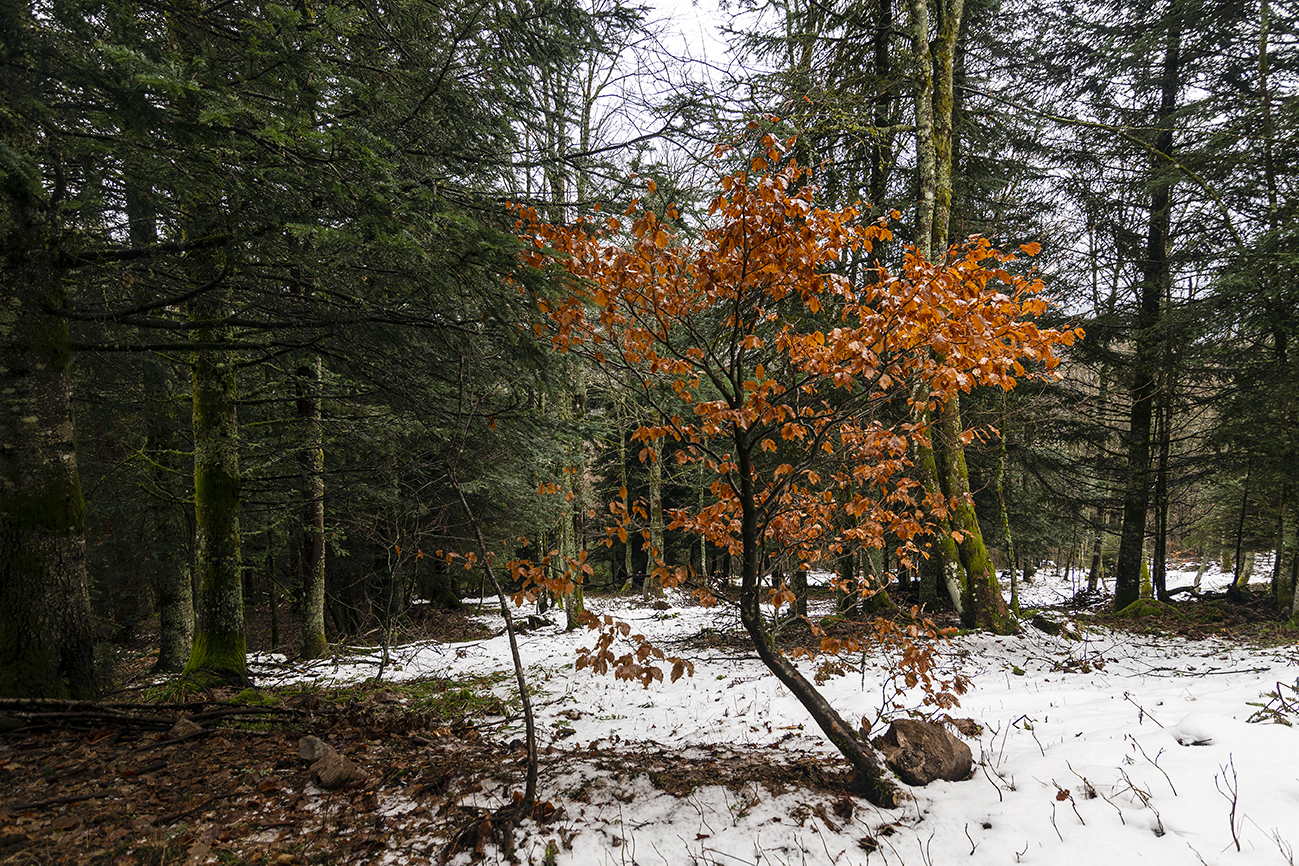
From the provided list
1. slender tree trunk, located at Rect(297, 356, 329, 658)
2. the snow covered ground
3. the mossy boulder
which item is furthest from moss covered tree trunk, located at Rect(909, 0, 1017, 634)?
slender tree trunk, located at Rect(297, 356, 329, 658)

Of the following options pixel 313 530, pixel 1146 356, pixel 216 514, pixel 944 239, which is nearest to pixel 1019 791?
pixel 944 239

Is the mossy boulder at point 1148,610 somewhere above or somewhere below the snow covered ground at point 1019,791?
below

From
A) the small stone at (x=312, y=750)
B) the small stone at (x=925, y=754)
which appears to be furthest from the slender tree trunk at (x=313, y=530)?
the small stone at (x=925, y=754)

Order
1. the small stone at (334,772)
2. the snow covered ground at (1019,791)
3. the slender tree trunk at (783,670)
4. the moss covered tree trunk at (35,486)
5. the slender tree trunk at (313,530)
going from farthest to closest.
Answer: the slender tree trunk at (313,530) < the moss covered tree trunk at (35,486) < the small stone at (334,772) < the slender tree trunk at (783,670) < the snow covered ground at (1019,791)

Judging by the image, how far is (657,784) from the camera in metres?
4.14

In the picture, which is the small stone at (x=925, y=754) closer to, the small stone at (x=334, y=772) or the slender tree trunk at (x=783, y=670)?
the slender tree trunk at (x=783, y=670)

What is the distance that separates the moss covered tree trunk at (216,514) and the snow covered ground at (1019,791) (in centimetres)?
386

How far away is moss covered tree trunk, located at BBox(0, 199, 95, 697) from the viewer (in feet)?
13.8

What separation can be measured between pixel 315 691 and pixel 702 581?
6.02 m

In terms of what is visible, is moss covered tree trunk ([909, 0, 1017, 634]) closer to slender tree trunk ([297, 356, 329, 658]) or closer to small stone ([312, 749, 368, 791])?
small stone ([312, 749, 368, 791])

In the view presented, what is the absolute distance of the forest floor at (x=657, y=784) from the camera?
3035 mm

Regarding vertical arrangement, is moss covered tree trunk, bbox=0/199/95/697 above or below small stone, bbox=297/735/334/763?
above

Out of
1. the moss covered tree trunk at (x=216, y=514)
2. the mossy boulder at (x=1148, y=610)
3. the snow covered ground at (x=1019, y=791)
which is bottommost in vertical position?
the mossy boulder at (x=1148, y=610)

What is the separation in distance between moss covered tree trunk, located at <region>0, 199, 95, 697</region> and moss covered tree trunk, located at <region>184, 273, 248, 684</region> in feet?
5.31
